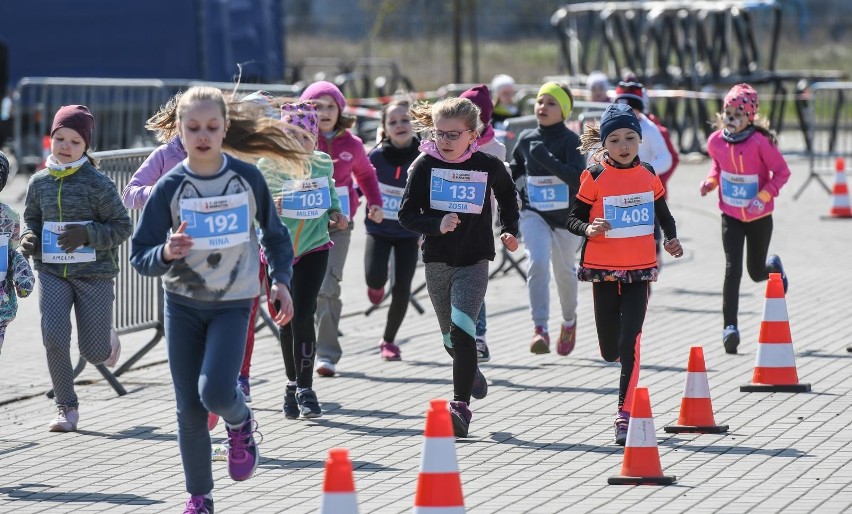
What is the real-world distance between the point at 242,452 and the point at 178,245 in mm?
1033

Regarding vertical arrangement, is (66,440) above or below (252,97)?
below

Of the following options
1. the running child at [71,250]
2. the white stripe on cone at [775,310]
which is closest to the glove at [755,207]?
the white stripe on cone at [775,310]

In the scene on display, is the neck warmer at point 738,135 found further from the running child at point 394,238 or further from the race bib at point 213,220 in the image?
the race bib at point 213,220

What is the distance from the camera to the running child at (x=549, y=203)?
10.4m

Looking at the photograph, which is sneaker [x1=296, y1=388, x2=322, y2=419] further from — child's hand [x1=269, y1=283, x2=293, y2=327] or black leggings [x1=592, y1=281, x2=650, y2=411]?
child's hand [x1=269, y1=283, x2=293, y2=327]

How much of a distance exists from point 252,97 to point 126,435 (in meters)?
1.99

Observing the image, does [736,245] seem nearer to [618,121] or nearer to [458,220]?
[618,121]

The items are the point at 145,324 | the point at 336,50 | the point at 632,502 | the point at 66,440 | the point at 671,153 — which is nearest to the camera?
the point at 632,502

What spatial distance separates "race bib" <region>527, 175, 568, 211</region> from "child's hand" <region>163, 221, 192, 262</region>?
493 centimetres

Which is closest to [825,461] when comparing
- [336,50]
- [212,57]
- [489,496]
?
[489,496]

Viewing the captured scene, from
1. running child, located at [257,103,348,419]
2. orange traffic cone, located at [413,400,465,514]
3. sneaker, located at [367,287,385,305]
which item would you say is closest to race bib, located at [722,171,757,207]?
sneaker, located at [367,287,385,305]

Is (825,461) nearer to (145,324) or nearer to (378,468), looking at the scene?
(378,468)

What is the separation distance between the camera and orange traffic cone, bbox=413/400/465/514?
5637mm

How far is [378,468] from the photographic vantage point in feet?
24.1
